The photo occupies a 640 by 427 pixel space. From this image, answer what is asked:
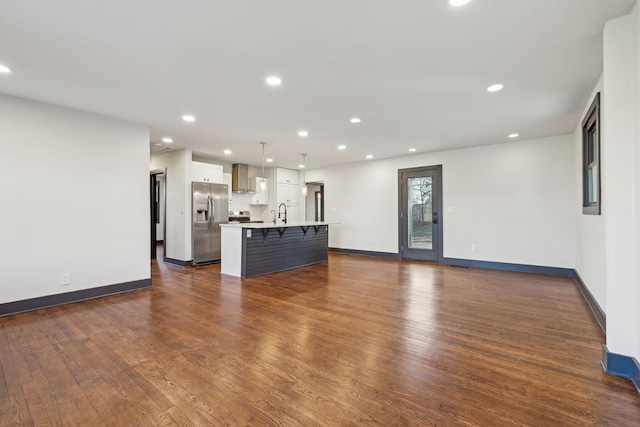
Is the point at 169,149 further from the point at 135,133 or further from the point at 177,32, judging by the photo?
the point at 177,32

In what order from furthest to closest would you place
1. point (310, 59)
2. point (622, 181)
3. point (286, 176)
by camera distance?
point (286, 176)
point (310, 59)
point (622, 181)

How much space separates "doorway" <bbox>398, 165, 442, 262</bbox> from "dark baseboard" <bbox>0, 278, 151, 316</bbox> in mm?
5673

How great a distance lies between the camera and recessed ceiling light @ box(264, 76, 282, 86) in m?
3.00

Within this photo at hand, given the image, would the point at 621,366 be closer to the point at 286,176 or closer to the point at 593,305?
the point at 593,305

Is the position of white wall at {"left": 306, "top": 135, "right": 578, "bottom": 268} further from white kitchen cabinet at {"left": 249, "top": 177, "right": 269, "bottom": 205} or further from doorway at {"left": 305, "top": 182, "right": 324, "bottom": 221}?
white kitchen cabinet at {"left": 249, "top": 177, "right": 269, "bottom": 205}

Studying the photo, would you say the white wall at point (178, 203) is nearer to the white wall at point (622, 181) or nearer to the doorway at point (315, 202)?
the doorway at point (315, 202)

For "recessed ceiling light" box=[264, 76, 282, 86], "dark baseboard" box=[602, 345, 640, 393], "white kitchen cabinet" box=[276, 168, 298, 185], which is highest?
"recessed ceiling light" box=[264, 76, 282, 86]

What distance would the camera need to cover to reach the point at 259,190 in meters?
8.58

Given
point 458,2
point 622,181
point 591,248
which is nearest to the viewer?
point 458,2

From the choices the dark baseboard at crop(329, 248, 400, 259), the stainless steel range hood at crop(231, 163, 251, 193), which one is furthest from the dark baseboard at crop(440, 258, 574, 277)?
the stainless steel range hood at crop(231, 163, 251, 193)

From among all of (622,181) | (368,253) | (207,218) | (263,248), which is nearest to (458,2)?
(622,181)

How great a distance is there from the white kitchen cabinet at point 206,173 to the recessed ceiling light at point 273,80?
4.09 metres

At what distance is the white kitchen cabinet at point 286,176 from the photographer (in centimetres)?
891

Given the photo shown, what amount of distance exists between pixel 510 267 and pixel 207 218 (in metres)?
6.60
